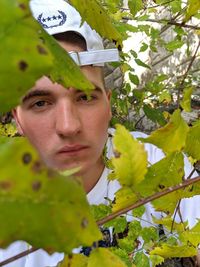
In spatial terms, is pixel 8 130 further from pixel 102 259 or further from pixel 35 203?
pixel 35 203

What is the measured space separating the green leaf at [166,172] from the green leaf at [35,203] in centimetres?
21

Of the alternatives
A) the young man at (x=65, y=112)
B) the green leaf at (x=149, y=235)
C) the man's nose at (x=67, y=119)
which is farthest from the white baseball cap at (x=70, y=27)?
the green leaf at (x=149, y=235)

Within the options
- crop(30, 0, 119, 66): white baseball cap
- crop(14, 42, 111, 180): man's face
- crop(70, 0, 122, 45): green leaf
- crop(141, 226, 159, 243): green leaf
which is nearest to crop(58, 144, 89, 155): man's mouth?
crop(14, 42, 111, 180): man's face

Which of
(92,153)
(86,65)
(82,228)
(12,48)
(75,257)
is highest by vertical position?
(12,48)

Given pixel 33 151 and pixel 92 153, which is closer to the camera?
pixel 33 151

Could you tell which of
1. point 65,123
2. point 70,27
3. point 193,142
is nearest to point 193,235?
point 193,142

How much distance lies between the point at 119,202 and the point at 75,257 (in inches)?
3.5

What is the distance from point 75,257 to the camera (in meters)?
0.55

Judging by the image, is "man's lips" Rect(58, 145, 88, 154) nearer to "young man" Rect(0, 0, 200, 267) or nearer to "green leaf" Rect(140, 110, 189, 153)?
"young man" Rect(0, 0, 200, 267)

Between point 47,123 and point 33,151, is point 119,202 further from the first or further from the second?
point 47,123

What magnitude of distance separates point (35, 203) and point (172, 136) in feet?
0.75

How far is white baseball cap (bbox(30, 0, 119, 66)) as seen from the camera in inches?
53.3

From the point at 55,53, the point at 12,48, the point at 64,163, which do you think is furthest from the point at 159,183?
the point at 64,163

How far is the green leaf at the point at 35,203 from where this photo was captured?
31 cm
